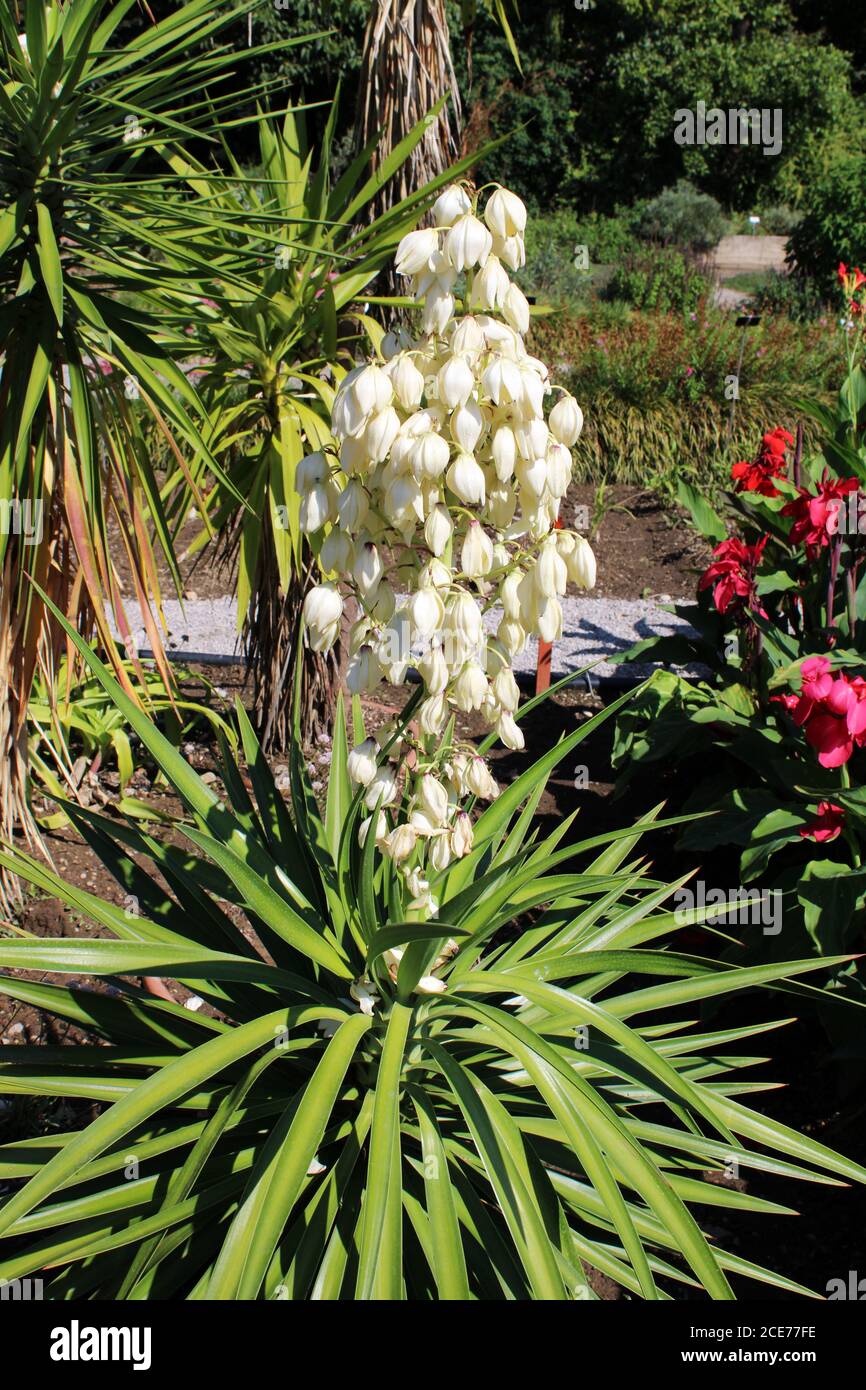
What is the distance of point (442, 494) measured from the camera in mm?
1738

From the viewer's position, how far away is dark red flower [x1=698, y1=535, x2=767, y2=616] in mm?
3479

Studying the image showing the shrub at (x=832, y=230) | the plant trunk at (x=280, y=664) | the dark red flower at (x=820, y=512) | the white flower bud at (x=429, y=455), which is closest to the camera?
the white flower bud at (x=429, y=455)

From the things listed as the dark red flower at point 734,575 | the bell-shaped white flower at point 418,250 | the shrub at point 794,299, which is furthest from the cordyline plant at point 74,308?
the shrub at point 794,299

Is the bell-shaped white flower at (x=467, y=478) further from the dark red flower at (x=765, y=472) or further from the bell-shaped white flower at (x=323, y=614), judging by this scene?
the dark red flower at (x=765, y=472)

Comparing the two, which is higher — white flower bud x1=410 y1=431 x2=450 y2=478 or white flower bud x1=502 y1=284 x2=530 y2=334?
white flower bud x1=502 y1=284 x2=530 y2=334

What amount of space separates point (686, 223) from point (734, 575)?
1920 cm

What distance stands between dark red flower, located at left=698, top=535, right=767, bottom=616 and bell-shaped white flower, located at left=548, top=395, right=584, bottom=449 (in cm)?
180

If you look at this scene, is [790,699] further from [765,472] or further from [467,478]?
[467,478]

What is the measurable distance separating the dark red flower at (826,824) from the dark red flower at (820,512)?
2.95ft

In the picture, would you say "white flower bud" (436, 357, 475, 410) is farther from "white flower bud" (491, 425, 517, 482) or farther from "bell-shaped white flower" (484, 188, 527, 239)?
"bell-shaped white flower" (484, 188, 527, 239)

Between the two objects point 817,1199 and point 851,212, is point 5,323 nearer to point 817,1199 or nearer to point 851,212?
point 817,1199

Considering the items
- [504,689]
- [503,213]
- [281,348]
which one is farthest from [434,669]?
[281,348]

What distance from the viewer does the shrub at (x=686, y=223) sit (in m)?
20.3

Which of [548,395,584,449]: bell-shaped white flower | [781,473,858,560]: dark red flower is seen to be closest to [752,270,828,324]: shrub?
[781,473,858,560]: dark red flower
